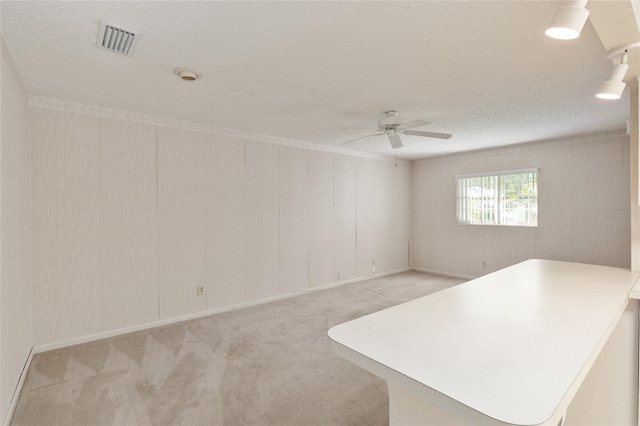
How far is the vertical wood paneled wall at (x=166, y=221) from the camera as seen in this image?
10.1ft

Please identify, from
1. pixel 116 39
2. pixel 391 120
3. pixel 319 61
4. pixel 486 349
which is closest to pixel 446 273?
pixel 391 120

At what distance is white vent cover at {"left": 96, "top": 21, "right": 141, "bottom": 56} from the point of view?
1.85m

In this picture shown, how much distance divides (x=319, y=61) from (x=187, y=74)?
1.08 meters

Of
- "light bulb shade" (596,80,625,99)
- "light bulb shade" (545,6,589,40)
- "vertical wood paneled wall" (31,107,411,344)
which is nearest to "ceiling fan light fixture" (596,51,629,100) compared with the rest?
"light bulb shade" (596,80,625,99)

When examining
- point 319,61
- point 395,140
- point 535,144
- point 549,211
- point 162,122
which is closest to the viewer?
point 319,61

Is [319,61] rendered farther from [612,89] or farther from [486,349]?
[486,349]

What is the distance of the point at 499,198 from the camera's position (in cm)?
559

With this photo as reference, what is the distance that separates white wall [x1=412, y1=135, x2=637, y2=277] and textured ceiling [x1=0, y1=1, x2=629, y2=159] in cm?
96

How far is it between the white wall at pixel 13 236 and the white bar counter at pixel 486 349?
229cm

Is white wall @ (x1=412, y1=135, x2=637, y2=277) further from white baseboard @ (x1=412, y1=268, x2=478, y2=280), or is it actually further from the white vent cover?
the white vent cover

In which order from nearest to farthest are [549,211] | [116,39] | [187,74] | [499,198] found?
1. [116,39]
2. [187,74]
3. [549,211]
4. [499,198]

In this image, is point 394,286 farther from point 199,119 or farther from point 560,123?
point 199,119

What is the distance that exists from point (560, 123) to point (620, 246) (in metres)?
2.04

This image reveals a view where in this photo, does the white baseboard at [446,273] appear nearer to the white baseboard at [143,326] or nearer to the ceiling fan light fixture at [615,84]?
the white baseboard at [143,326]
